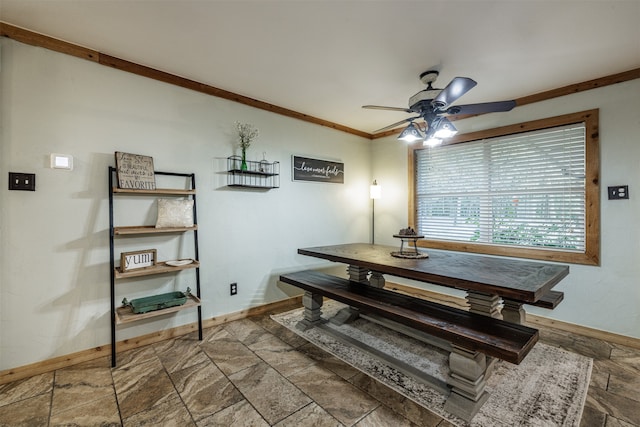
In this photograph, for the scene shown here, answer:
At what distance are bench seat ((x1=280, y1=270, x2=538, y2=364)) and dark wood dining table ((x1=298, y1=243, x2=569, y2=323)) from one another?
0.58ft

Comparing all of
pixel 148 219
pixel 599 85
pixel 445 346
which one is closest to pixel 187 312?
pixel 148 219

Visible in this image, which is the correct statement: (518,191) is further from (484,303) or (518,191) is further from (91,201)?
(91,201)

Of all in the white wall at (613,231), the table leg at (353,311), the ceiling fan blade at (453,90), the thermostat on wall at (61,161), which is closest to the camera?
the ceiling fan blade at (453,90)

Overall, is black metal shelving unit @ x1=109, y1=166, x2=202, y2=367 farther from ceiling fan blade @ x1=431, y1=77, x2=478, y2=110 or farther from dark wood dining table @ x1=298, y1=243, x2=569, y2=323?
ceiling fan blade @ x1=431, y1=77, x2=478, y2=110

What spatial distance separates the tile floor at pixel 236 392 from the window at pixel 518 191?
108 cm

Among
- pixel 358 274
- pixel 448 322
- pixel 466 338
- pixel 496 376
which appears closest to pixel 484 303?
pixel 448 322

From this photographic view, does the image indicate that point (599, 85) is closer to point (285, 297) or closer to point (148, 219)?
point (285, 297)

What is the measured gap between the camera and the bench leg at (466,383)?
66.0 inches

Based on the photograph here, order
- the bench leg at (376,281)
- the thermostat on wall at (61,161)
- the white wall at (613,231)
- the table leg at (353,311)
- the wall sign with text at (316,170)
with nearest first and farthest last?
the thermostat on wall at (61,161) → the white wall at (613,231) → the table leg at (353,311) → the bench leg at (376,281) → the wall sign with text at (316,170)

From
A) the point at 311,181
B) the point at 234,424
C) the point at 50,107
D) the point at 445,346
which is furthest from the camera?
the point at 311,181

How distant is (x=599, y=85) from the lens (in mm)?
2713

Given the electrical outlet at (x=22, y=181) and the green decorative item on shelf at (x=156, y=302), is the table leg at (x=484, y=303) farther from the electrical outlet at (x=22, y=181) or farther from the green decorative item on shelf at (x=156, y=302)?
the electrical outlet at (x=22, y=181)

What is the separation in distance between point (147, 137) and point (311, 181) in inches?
77.6

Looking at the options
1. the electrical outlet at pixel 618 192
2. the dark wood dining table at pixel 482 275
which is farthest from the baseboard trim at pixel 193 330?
the electrical outlet at pixel 618 192
